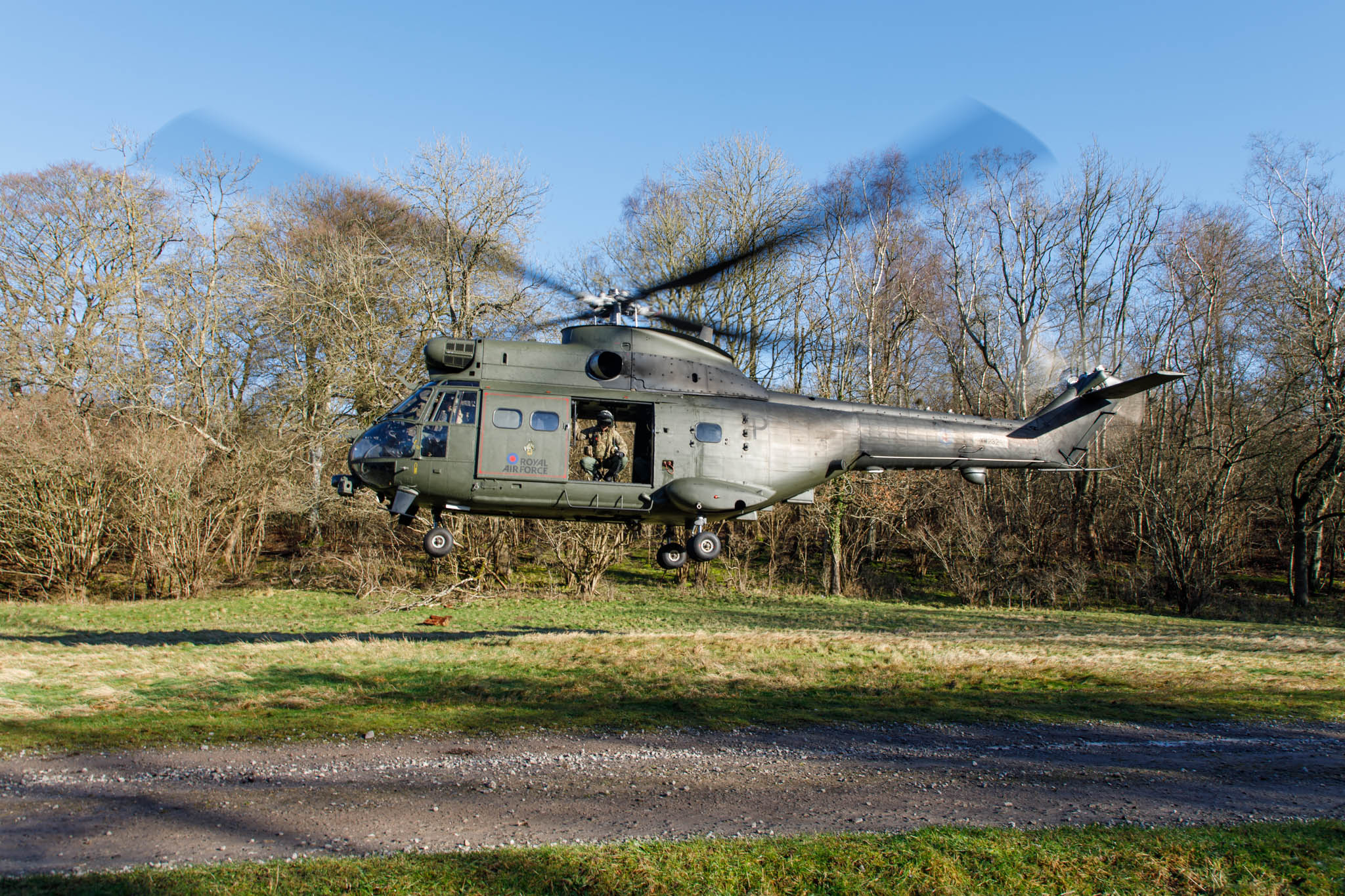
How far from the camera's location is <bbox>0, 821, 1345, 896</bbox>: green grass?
4.45 m

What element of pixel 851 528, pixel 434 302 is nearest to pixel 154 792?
pixel 434 302

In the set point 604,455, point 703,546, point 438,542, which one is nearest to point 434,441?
A: point 438,542

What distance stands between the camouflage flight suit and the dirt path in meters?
5.56

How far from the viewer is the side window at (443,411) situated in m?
12.1

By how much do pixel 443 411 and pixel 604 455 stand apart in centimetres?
279

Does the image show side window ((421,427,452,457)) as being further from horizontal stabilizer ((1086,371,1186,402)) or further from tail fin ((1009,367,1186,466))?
horizontal stabilizer ((1086,371,1186,402))

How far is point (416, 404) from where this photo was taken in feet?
40.2

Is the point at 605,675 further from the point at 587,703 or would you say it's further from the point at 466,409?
the point at 466,409

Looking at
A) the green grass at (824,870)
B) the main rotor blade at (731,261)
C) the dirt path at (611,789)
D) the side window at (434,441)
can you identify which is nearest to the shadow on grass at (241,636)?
the side window at (434,441)

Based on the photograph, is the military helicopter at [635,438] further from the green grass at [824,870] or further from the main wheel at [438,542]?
the green grass at [824,870]

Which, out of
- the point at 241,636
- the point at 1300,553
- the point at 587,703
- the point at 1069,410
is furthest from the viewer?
the point at 1300,553

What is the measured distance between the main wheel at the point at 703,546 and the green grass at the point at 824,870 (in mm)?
7667

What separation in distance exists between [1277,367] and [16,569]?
44520mm

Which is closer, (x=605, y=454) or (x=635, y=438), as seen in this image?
(x=635, y=438)
